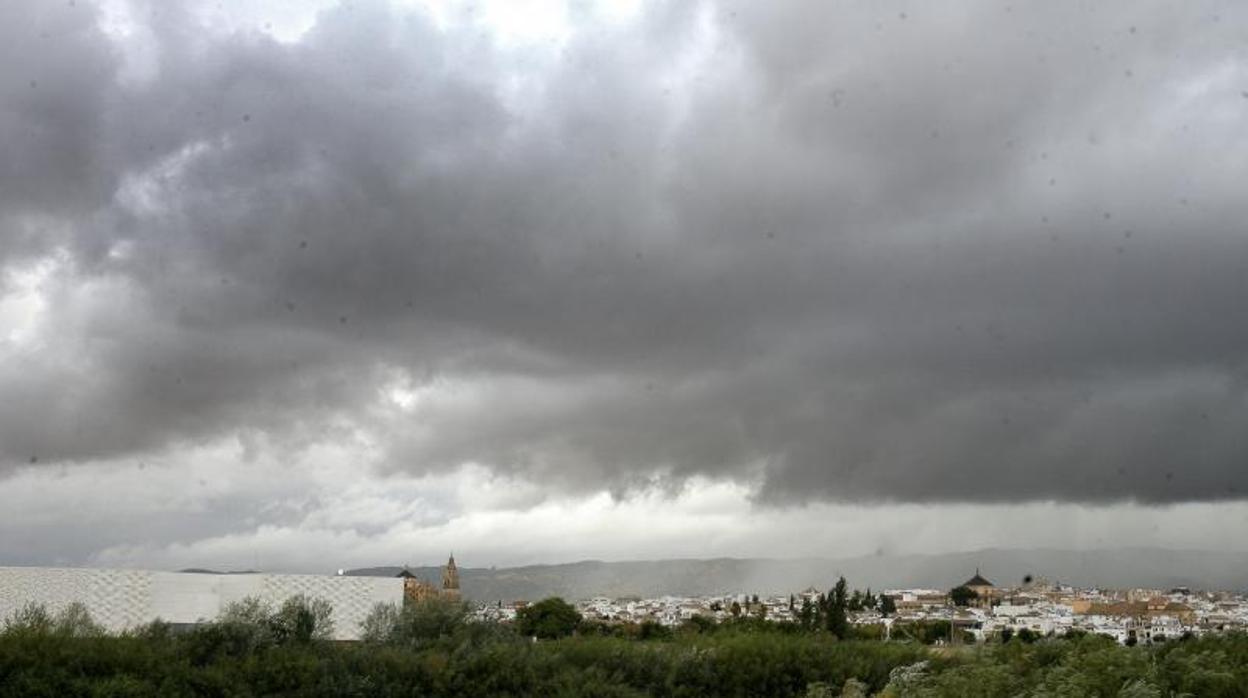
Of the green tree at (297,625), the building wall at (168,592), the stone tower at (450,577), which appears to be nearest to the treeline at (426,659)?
the green tree at (297,625)

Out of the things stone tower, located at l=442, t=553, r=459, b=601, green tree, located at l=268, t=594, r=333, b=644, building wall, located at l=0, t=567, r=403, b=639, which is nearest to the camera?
green tree, located at l=268, t=594, r=333, b=644

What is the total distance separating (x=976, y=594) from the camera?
15188 centimetres

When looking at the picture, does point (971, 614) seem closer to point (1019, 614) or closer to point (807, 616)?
point (1019, 614)

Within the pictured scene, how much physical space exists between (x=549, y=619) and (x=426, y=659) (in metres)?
48.6

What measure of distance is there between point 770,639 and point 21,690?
59.1 ft

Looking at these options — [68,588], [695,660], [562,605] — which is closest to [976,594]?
[562,605]

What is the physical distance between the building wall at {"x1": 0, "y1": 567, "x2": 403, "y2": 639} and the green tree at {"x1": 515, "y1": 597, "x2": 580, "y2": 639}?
33.8 feet

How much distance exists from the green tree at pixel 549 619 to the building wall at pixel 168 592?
10.3 meters

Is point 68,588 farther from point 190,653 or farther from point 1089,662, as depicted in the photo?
point 1089,662

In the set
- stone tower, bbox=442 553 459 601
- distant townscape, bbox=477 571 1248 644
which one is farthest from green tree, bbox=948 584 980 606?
stone tower, bbox=442 553 459 601

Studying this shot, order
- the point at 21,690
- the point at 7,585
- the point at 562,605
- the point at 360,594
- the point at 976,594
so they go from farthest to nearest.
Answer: the point at 976,594 < the point at 562,605 < the point at 360,594 < the point at 7,585 < the point at 21,690

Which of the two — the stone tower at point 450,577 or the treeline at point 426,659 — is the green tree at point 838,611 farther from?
the stone tower at point 450,577

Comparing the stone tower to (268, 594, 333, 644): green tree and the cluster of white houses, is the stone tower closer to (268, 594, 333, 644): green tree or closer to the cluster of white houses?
the cluster of white houses

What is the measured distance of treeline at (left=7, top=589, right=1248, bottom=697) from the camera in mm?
21969
